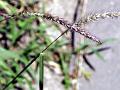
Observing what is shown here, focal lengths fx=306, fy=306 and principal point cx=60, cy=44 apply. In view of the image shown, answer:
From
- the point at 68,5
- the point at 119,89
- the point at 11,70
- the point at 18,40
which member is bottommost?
the point at 119,89

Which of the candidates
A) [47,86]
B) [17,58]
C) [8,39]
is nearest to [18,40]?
[8,39]

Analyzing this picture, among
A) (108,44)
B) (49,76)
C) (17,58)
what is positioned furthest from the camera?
(108,44)

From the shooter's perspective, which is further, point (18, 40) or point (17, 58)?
point (18, 40)

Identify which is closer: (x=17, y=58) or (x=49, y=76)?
(x=17, y=58)

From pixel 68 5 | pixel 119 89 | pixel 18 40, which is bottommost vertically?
pixel 119 89

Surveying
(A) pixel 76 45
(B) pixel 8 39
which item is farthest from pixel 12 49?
(A) pixel 76 45

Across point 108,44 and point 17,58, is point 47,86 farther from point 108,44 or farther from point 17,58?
point 108,44

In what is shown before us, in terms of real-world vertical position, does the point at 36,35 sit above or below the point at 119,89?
above

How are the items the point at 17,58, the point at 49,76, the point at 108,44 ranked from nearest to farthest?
the point at 17,58 → the point at 49,76 → the point at 108,44

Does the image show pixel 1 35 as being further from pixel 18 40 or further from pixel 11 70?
pixel 11 70
